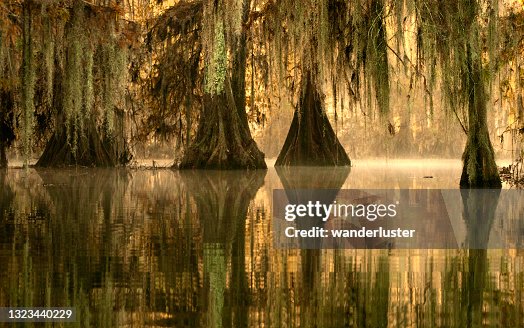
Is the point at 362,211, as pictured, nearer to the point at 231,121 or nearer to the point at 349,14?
the point at 349,14

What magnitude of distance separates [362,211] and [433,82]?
3.23m

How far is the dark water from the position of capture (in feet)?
10.3

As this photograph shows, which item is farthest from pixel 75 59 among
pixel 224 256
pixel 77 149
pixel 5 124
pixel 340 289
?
pixel 5 124

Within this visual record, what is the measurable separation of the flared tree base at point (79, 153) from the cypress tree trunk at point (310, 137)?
4.38m

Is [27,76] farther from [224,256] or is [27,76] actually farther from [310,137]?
[310,137]

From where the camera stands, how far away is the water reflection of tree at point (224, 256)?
322 cm

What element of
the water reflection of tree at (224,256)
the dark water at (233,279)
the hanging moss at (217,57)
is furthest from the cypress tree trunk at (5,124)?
the dark water at (233,279)

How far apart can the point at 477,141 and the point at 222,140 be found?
890 cm

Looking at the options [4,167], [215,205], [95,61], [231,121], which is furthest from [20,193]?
[4,167]

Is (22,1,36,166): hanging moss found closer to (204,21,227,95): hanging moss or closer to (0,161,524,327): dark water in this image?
(204,21,227,95): hanging moss

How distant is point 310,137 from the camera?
68.4 feet

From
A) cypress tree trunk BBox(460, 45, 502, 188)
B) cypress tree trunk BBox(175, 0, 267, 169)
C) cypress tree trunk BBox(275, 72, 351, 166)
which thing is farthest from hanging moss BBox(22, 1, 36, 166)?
cypress tree trunk BBox(275, 72, 351, 166)

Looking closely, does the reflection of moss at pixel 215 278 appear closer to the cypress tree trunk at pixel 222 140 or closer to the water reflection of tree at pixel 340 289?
the water reflection of tree at pixel 340 289

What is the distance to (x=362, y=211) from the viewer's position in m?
7.66
